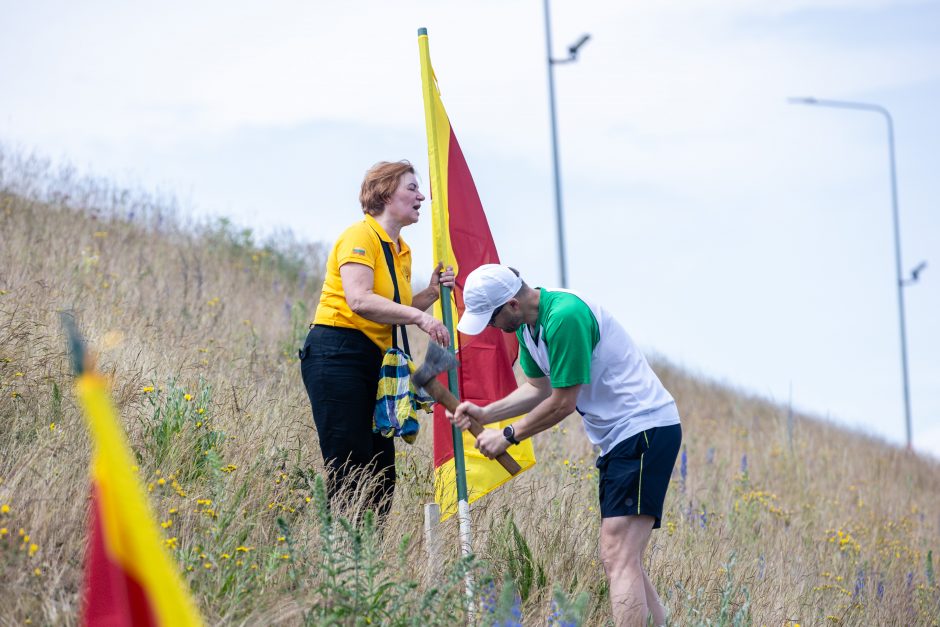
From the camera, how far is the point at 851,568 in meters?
A: 7.68

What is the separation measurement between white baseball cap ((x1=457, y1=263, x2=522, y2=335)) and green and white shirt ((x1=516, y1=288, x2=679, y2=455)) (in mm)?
164

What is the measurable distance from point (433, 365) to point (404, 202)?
873mm

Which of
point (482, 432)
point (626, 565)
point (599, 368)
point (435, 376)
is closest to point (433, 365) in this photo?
point (435, 376)

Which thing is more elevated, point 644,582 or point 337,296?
point 337,296

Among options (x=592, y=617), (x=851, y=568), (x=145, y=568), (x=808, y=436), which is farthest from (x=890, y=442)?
(x=145, y=568)

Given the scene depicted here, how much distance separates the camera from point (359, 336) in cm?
486

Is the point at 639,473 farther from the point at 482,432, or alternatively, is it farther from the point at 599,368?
the point at 482,432

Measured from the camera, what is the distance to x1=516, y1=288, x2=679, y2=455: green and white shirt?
436 cm

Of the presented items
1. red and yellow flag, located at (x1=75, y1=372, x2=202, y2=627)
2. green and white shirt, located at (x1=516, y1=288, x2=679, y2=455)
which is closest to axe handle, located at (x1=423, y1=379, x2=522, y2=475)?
green and white shirt, located at (x1=516, y1=288, x2=679, y2=455)

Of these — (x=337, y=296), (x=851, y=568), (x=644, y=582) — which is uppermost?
(x=337, y=296)

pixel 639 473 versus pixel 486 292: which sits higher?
pixel 486 292

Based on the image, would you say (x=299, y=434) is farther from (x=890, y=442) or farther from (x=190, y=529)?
(x=890, y=442)

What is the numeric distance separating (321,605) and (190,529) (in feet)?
2.41

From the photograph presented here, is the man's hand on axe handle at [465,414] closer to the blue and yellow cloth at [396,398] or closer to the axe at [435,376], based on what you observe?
the axe at [435,376]
